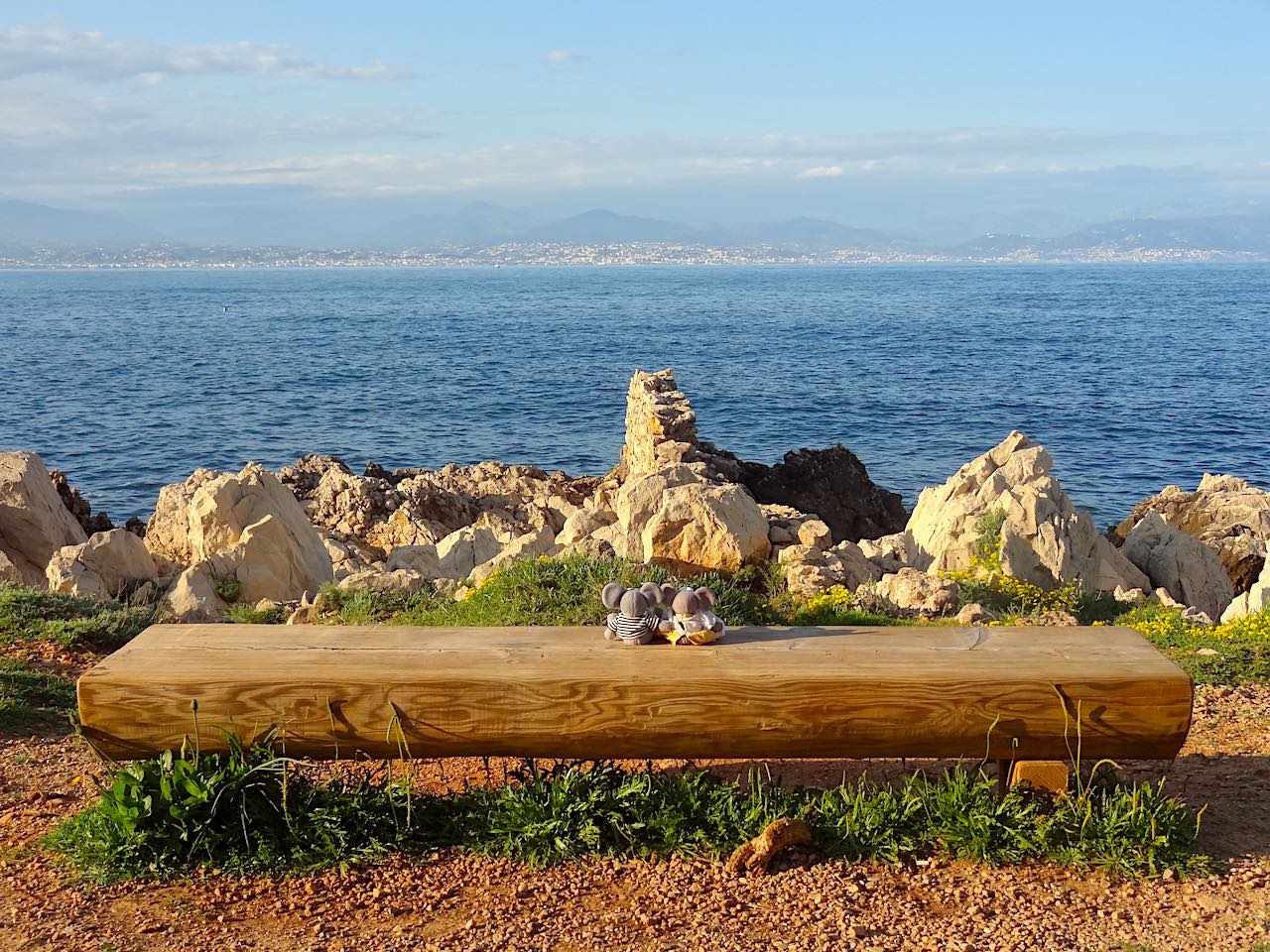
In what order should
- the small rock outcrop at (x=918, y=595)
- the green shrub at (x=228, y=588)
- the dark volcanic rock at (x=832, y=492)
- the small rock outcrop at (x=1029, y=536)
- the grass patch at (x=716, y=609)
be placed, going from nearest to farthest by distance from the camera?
the grass patch at (x=716, y=609)
the small rock outcrop at (x=918, y=595)
the green shrub at (x=228, y=588)
the small rock outcrop at (x=1029, y=536)
the dark volcanic rock at (x=832, y=492)

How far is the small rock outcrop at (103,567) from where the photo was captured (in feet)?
33.0

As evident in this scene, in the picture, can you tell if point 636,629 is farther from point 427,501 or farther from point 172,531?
point 427,501

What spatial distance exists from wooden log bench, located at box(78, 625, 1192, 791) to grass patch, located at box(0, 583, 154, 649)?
3.69 m

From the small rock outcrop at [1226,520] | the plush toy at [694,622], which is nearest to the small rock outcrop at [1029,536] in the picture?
the small rock outcrop at [1226,520]

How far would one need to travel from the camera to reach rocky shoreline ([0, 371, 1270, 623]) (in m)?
10.0

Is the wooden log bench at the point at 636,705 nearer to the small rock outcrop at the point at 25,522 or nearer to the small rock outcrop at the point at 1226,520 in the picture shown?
the small rock outcrop at the point at 25,522

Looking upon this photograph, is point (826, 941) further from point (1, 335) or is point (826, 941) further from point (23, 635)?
point (1, 335)

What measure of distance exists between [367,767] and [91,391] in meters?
36.5

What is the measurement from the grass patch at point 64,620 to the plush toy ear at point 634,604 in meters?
4.90

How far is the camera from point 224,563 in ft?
36.5

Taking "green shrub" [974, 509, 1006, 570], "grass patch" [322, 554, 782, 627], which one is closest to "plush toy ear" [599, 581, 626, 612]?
"grass patch" [322, 554, 782, 627]

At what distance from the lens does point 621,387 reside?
3931 centimetres

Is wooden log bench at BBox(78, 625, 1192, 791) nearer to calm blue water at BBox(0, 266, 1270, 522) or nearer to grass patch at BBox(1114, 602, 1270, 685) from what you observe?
grass patch at BBox(1114, 602, 1270, 685)

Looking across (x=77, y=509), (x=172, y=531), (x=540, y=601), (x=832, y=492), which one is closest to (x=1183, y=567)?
(x=832, y=492)
